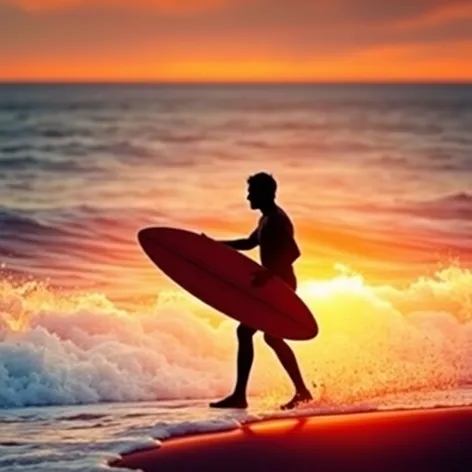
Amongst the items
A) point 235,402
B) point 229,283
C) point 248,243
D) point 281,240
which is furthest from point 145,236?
point 235,402

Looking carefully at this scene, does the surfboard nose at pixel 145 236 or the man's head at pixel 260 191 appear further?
the surfboard nose at pixel 145 236

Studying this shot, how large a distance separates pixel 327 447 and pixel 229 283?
186 cm

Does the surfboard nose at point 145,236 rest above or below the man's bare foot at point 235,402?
above

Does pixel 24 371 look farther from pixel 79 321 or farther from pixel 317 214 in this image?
pixel 317 214

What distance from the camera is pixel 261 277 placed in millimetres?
8273

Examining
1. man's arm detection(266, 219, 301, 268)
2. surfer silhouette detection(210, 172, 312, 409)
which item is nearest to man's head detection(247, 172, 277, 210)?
surfer silhouette detection(210, 172, 312, 409)

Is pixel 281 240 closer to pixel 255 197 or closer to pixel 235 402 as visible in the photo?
pixel 255 197

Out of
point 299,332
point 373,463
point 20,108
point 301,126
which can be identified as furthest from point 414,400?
→ point 20,108

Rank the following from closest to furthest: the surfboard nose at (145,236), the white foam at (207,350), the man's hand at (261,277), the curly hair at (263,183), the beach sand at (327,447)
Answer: the beach sand at (327,447), the curly hair at (263,183), the man's hand at (261,277), the surfboard nose at (145,236), the white foam at (207,350)

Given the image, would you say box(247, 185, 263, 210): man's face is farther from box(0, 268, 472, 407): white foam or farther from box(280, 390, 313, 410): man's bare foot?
box(0, 268, 472, 407): white foam

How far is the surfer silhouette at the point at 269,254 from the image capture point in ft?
26.9

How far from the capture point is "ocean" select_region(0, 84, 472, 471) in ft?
28.8

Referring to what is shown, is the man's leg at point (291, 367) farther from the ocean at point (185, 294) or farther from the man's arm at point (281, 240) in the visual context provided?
the man's arm at point (281, 240)

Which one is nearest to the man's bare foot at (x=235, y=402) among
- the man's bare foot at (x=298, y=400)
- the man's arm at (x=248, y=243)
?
the man's bare foot at (x=298, y=400)
